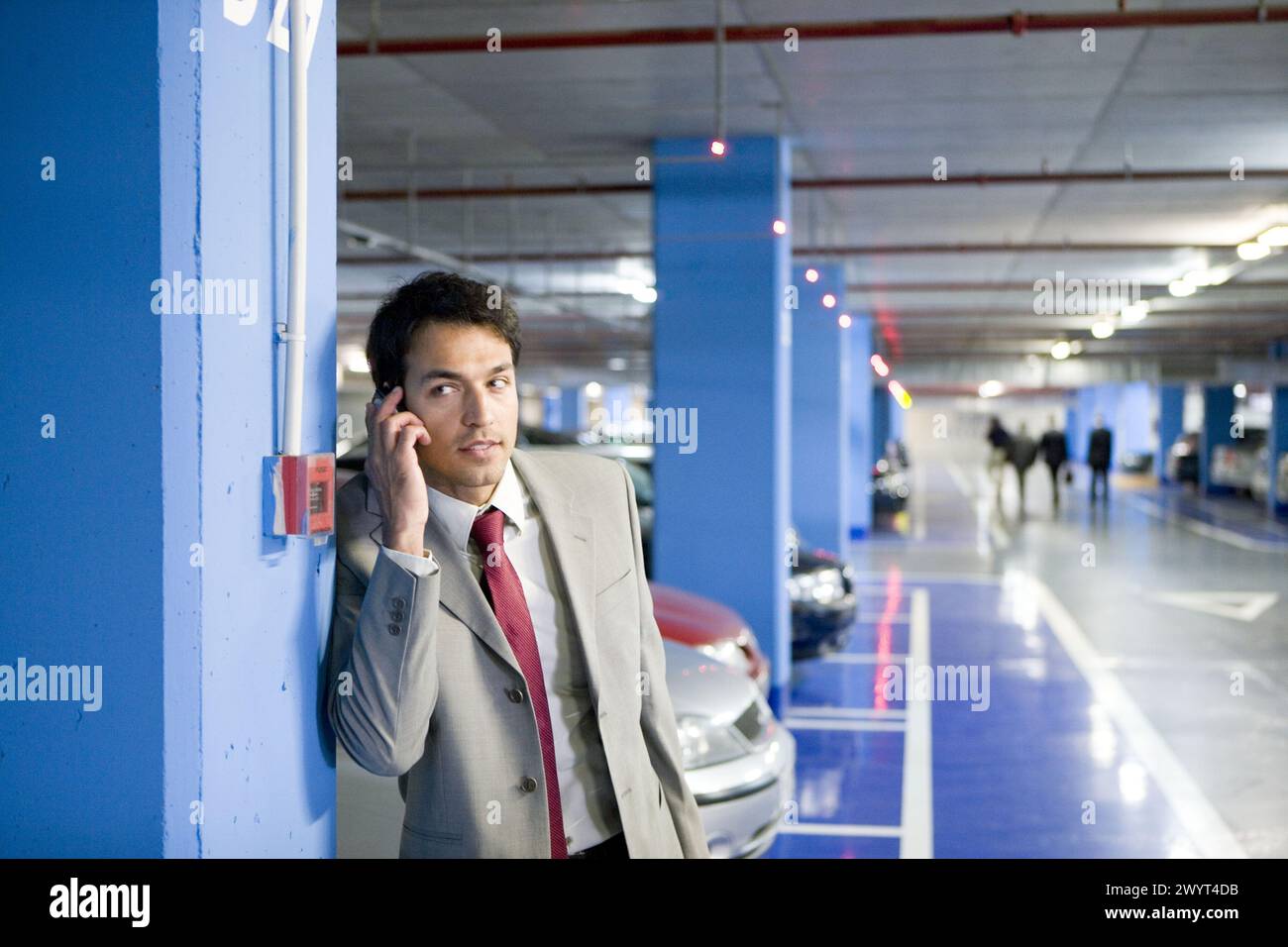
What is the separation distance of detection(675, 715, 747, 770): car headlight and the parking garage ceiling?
80.8 inches

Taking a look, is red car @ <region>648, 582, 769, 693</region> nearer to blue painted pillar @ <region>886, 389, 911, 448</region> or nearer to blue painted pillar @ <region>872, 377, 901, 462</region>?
blue painted pillar @ <region>872, 377, 901, 462</region>

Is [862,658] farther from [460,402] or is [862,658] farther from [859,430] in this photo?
[859,430]

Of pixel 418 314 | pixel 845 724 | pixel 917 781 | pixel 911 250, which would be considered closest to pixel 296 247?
pixel 418 314

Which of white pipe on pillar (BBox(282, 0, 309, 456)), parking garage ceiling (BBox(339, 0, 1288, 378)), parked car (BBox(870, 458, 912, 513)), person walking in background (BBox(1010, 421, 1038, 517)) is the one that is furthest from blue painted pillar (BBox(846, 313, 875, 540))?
white pipe on pillar (BBox(282, 0, 309, 456))

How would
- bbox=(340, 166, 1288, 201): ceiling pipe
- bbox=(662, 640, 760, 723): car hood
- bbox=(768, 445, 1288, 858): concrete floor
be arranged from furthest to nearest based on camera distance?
bbox=(340, 166, 1288, 201): ceiling pipe < bbox=(768, 445, 1288, 858): concrete floor < bbox=(662, 640, 760, 723): car hood

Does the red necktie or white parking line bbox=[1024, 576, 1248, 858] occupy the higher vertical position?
the red necktie

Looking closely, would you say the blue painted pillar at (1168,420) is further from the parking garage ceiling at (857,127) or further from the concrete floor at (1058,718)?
the concrete floor at (1058,718)

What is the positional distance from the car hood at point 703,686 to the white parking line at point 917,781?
4.54 feet

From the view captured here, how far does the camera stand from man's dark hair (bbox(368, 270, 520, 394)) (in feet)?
6.23

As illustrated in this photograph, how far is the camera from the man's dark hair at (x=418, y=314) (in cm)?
190

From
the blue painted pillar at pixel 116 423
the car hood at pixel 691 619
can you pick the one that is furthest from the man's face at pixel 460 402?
the car hood at pixel 691 619

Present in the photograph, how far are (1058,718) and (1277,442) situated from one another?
1975cm

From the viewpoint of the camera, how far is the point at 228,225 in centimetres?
168
